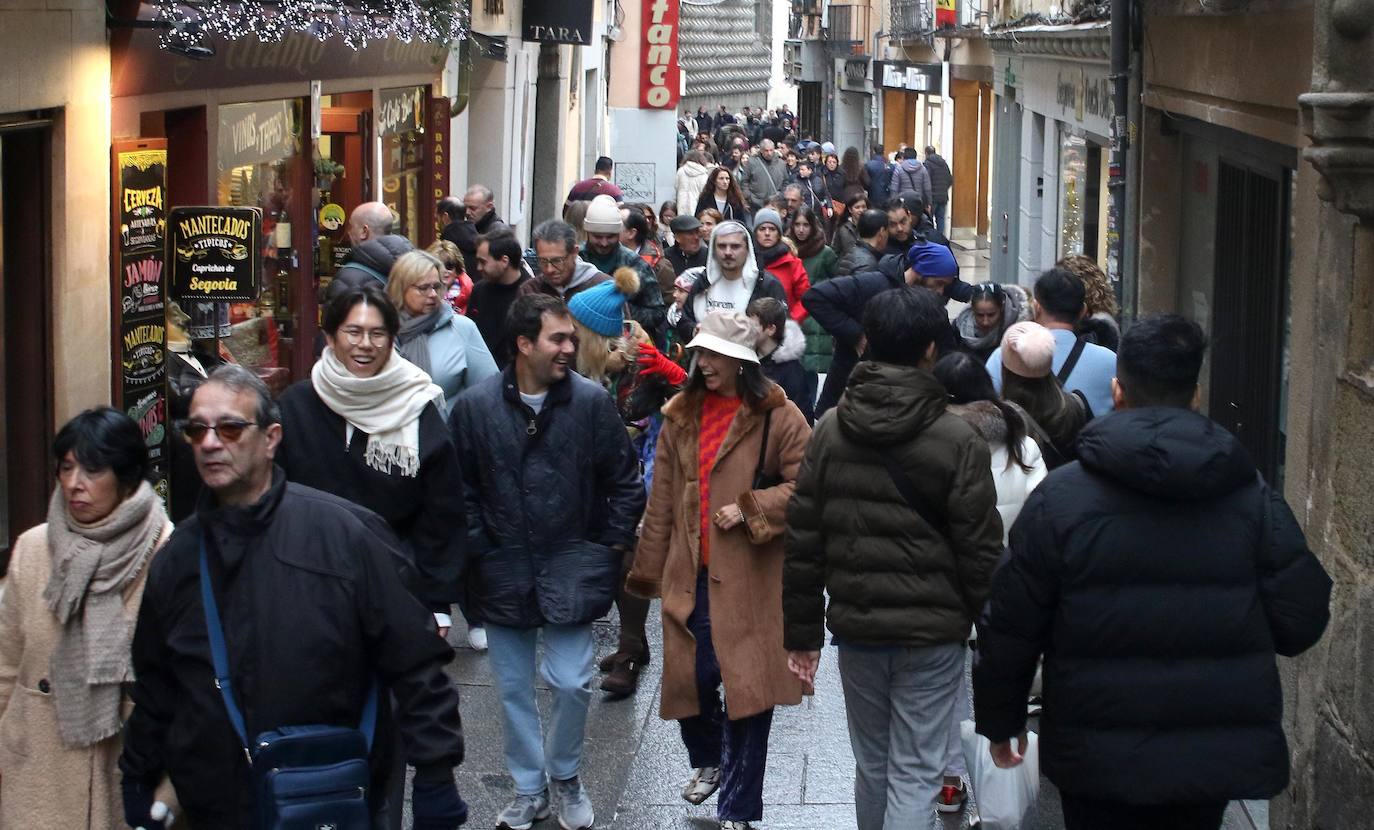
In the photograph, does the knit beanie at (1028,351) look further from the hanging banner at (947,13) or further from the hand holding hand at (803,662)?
the hanging banner at (947,13)

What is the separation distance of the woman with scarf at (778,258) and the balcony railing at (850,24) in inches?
1464

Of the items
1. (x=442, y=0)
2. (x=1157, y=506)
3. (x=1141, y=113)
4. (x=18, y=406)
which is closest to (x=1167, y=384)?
(x=1157, y=506)

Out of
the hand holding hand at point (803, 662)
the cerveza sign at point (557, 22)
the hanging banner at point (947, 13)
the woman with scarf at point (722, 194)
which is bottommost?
the hand holding hand at point (803, 662)

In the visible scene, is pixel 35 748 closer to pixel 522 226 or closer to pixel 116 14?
pixel 116 14

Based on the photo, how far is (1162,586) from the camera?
13.9ft

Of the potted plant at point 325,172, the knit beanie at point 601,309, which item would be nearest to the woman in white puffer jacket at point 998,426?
the knit beanie at point 601,309

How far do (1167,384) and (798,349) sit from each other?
533 cm

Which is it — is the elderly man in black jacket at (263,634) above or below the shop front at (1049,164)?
below

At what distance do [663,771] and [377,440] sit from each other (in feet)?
6.62

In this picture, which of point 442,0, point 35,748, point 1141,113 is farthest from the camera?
point 442,0

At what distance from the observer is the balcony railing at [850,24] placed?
4809cm

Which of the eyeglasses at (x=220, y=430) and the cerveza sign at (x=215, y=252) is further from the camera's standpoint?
the cerveza sign at (x=215, y=252)

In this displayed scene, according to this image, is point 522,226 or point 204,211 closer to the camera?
point 204,211

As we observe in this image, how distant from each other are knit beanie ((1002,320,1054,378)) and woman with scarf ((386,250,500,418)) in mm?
2096
